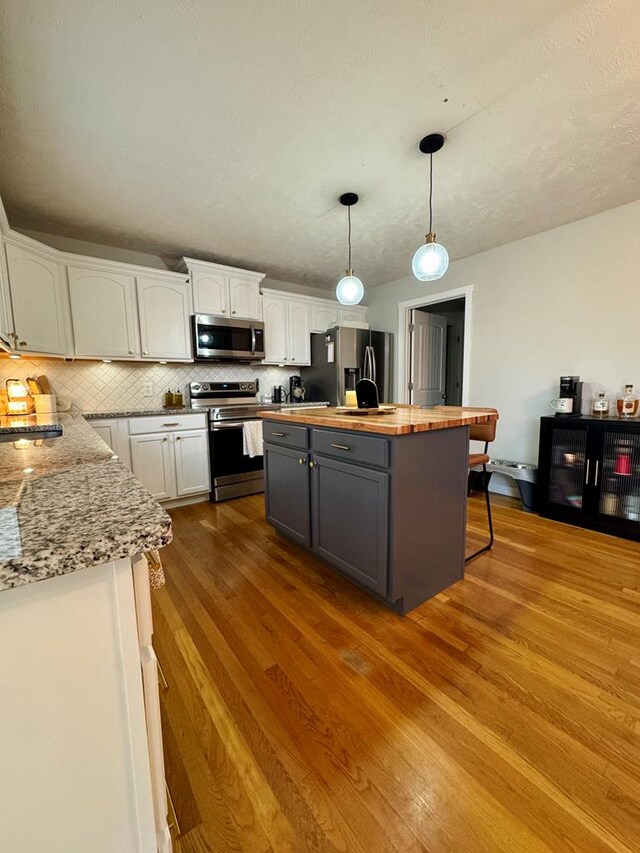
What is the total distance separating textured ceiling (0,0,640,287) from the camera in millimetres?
1308

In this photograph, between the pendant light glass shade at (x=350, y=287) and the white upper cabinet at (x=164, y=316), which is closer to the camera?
the pendant light glass shade at (x=350, y=287)

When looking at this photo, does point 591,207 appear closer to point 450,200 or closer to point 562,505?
point 450,200

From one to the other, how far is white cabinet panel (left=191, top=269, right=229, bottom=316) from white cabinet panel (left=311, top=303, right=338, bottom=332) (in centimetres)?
121

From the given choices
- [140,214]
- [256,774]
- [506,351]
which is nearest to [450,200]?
[506,351]

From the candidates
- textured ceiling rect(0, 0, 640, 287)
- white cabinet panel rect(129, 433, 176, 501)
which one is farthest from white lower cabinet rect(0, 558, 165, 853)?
white cabinet panel rect(129, 433, 176, 501)

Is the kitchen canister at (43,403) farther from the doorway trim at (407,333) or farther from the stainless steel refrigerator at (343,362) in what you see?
the doorway trim at (407,333)

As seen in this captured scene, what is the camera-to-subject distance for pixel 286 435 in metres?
2.24

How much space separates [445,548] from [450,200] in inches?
97.2

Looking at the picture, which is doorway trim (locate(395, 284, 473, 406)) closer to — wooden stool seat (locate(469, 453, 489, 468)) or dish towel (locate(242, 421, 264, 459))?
wooden stool seat (locate(469, 453, 489, 468))

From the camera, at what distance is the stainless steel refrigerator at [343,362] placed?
162 inches

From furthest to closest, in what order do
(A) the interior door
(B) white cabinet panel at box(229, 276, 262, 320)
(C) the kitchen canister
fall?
(A) the interior door
(B) white cabinet panel at box(229, 276, 262, 320)
(C) the kitchen canister

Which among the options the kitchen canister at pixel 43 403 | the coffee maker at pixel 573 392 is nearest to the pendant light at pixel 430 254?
the coffee maker at pixel 573 392

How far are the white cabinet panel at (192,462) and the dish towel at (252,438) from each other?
1.29 feet

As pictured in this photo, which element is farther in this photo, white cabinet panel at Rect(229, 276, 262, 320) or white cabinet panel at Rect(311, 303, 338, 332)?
white cabinet panel at Rect(311, 303, 338, 332)
